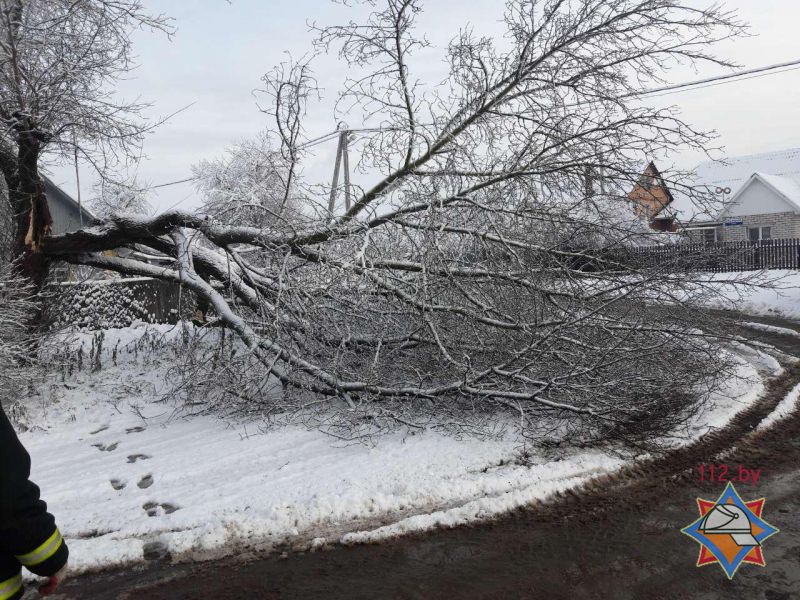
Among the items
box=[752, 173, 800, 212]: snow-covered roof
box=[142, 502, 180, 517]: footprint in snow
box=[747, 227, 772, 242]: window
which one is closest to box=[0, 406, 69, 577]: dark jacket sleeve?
box=[142, 502, 180, 517]: footprint in snow

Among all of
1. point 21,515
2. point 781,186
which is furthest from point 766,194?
point 21,515

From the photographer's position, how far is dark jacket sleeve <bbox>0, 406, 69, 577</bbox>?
5.70ft

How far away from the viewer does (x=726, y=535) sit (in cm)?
343

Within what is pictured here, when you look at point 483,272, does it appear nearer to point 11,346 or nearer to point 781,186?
point 11,346

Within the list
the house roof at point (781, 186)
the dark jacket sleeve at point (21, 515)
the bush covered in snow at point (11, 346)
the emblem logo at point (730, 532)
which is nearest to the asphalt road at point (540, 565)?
the emblem logo at point (730, 532)

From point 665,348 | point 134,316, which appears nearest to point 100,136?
point 134,316

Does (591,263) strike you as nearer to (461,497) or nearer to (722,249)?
(722,249)

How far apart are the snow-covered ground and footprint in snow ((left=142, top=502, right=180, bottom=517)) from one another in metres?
0.01

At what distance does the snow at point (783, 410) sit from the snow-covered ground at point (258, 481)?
0.98 ft

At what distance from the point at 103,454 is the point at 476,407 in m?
3.53

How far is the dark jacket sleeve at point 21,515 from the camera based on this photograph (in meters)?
1.74

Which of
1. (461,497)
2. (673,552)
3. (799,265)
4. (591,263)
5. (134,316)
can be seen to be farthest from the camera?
(799,265)

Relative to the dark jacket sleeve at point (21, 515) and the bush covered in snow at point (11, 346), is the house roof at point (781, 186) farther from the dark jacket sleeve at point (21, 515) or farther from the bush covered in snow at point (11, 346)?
the dark jacket sleeve at point (21, 515)

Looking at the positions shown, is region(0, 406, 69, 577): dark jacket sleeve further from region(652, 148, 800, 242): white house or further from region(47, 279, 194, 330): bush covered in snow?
region(652, 148, 800, 242): white house
